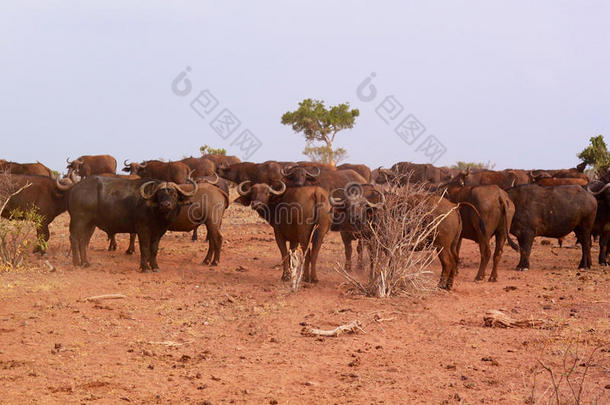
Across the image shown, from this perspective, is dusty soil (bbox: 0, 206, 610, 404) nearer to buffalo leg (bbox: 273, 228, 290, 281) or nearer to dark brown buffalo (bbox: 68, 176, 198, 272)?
buffalo leg (bbox: 273, 228, 290, 281)

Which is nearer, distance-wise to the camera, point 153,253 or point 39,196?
point 153,253

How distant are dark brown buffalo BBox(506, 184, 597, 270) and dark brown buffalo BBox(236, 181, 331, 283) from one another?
170 inches

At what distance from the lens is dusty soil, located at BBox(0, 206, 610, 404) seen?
549 centimetres

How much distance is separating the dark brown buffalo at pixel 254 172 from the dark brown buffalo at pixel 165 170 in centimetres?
311

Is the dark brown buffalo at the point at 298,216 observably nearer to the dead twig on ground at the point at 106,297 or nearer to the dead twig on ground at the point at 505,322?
the dead twig on ground at the point at 106,297

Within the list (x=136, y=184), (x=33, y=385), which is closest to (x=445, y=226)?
(x=136, y=184)

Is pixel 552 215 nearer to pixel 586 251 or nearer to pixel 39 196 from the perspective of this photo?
pixel 586 251

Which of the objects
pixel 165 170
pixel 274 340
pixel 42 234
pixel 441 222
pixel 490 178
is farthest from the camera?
pixel 490 178

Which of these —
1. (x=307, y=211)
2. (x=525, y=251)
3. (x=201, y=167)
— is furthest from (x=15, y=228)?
(x=201, y=167)

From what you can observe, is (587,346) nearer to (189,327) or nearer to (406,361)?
(406,361)

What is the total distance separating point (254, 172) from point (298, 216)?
12.1 metres

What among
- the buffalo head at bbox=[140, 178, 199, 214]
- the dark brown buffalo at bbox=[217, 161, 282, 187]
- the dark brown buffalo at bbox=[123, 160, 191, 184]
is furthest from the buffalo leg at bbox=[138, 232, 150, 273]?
the dark brown buffalo at bbox=[217, 161, 282, 187]

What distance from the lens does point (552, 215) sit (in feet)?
41.1

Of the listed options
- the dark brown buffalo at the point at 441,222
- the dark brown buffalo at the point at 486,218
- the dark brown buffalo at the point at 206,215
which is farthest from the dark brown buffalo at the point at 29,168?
the dark brown buffalo at the point at 486,218
